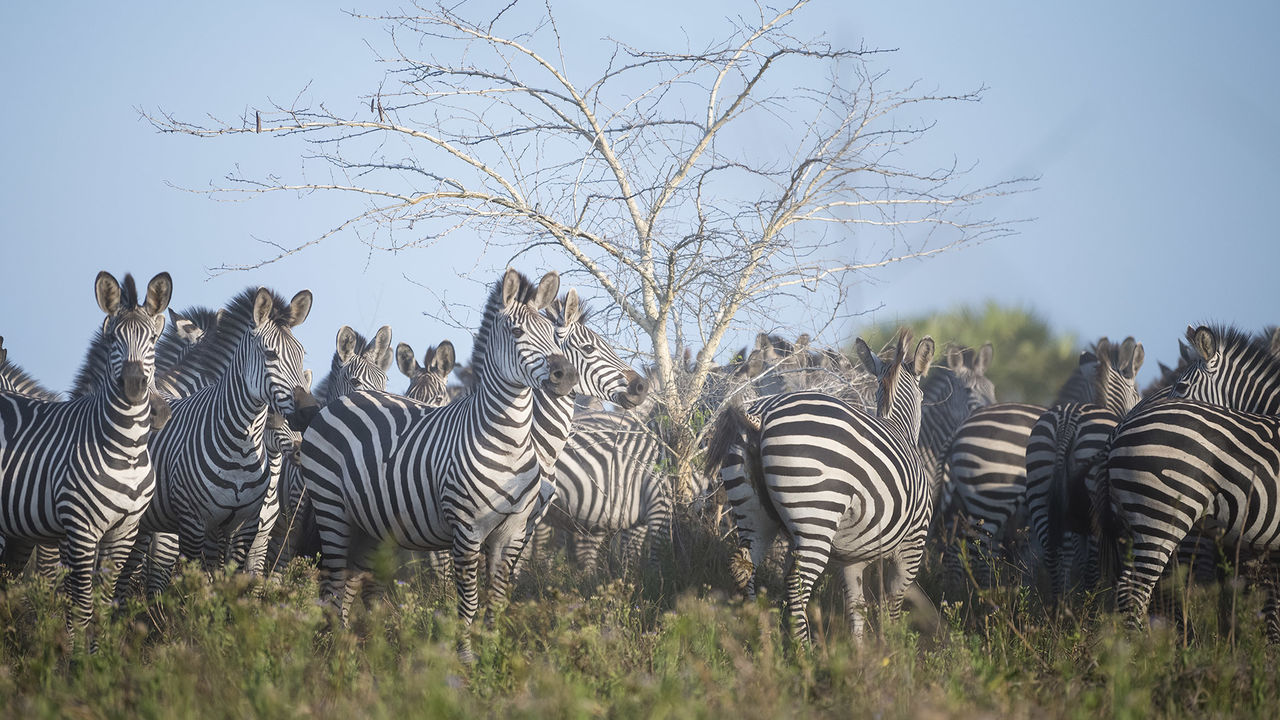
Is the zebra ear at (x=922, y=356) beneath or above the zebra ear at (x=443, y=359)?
beneath

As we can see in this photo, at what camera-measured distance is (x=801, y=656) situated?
154 inches

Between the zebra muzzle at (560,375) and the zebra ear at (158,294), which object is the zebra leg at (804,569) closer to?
the zebra muzzle at (560,375)

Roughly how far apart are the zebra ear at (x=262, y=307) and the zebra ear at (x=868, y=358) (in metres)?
5.12

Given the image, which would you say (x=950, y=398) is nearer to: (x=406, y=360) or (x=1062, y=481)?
(x=1062, y=481)

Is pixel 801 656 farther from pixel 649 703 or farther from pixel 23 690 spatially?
pixel 23 690

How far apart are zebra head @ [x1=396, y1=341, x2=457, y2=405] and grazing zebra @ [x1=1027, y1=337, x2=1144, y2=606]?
582 cm

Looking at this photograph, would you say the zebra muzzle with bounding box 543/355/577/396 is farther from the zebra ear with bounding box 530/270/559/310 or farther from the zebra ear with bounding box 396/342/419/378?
the zebra ear with bounding box 396/342/419/378

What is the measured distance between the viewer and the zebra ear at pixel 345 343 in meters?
10.2

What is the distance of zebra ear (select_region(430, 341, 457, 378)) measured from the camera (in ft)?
37.9

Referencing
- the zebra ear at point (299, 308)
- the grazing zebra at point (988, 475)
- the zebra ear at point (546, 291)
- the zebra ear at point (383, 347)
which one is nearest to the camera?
the zebra ear at point (546, 291)

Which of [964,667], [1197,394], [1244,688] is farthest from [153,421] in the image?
[1197,394]

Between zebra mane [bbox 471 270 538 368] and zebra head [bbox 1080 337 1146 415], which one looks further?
zebra head [bbox 1080 337 1146 415]

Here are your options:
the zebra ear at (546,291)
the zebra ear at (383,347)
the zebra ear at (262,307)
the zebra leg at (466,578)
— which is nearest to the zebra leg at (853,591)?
the zebra leg at (466,578)

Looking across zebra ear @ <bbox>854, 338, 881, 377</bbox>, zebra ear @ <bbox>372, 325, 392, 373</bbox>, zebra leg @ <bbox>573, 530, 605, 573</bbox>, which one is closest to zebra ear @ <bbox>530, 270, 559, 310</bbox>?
zebra leg @ <bbox>573, 530, 605, 573</bbox>
